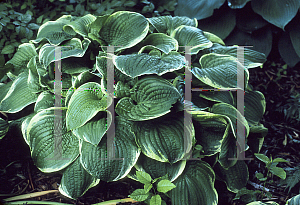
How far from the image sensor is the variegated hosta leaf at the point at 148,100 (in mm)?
1093

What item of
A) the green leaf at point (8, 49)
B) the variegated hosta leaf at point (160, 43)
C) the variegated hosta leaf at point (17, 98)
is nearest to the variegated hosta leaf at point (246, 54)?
the variegated hosta leaf at point (160, 43)

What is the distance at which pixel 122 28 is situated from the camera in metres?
1.41

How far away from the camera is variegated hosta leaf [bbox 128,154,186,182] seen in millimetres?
1222

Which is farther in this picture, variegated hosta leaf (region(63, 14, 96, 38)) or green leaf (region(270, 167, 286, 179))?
variegated hosta leaf (region(63, 14, 96, 38))

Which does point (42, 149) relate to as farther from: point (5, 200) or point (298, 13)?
point (298, 13)

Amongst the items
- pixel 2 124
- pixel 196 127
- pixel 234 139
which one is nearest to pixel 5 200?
pixel 2 124

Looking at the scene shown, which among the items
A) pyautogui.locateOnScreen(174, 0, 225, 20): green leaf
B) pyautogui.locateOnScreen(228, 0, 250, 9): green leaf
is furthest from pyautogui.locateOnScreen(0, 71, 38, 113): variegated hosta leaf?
pyautogui.locateOnScreen(228, 0, 250, 9): green leaf

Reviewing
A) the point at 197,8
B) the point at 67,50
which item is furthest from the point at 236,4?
the point at 67,50

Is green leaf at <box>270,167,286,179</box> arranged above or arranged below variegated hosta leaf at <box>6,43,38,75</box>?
below

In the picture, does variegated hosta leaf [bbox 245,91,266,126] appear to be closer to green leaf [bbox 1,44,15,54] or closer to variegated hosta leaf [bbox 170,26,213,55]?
variegated hosta leaf [bbox 170,26,213,55]

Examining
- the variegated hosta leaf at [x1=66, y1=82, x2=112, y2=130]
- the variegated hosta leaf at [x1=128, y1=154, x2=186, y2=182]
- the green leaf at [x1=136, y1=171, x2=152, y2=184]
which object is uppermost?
the variegated hosta leaf at [x1=66, y1=82, x2=112, y2=130]

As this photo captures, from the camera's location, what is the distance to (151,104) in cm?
113

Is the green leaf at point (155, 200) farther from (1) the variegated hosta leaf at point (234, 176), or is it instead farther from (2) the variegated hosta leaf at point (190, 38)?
(2) the variegated hosta leaf at point (190, 38)

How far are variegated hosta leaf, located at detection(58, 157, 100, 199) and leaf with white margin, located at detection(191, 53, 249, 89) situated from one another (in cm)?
70
